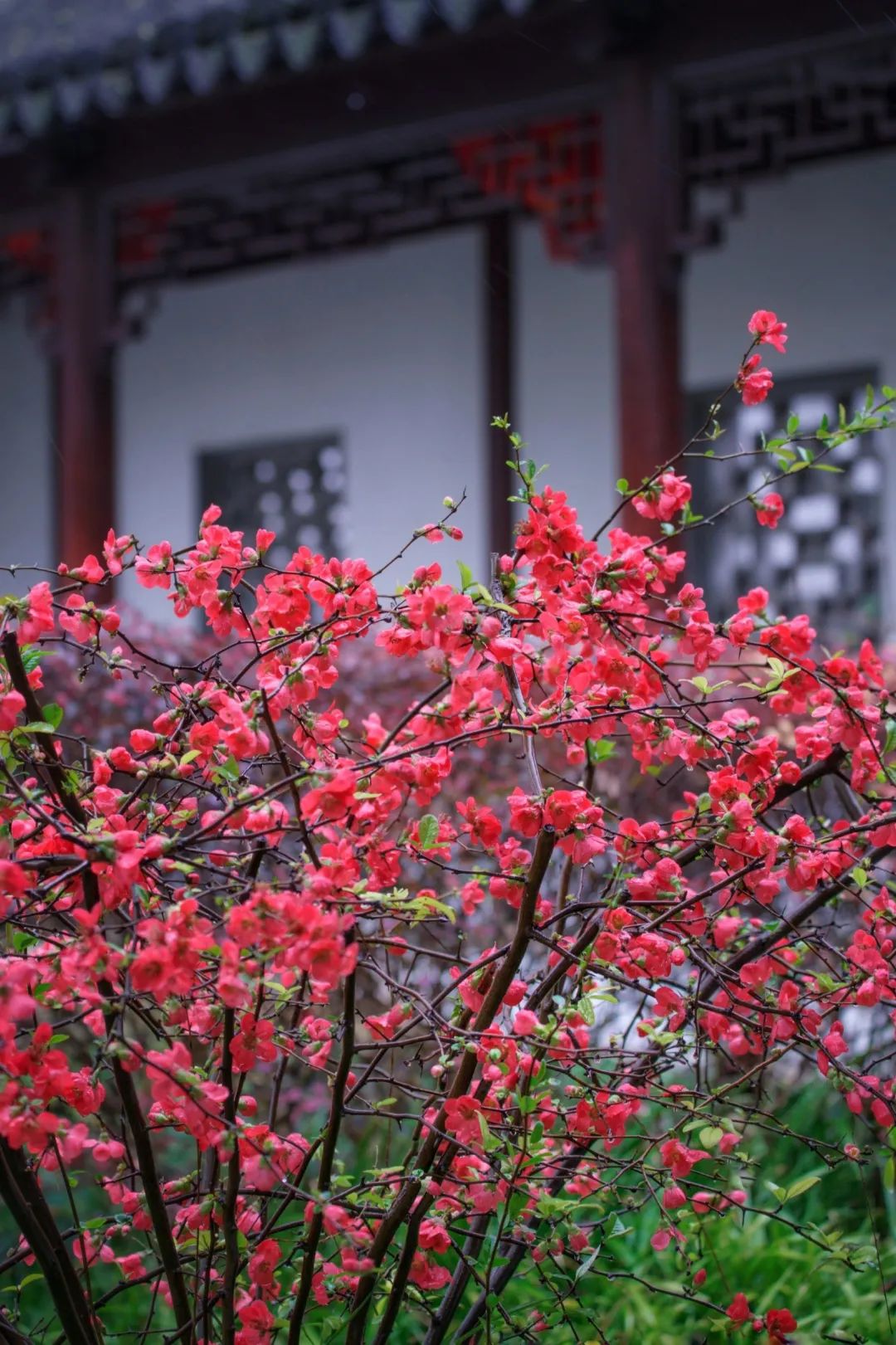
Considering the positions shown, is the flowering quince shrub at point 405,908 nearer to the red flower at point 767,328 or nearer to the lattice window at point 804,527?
the red flower at point 767,328

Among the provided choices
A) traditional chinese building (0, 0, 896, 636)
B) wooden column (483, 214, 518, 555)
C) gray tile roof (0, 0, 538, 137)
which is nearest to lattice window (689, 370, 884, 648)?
traditional chinese building (0, 0, 896, 636)

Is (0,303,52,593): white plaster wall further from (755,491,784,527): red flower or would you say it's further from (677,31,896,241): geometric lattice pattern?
(755,491,784,527): red flower

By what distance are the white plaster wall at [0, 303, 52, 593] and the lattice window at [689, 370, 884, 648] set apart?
3459 millimetres

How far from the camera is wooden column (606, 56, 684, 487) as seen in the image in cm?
465

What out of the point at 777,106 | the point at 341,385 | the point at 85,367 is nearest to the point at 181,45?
the point at 85,367

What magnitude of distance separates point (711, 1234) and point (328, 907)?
143cm

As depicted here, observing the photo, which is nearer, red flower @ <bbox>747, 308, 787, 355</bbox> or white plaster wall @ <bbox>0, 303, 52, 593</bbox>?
red flower @ <bbox>747, 308, 787, 355</bbox>

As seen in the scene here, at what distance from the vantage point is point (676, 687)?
154cm

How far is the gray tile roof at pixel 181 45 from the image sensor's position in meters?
4.27

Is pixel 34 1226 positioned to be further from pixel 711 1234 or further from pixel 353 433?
pixel 353 433

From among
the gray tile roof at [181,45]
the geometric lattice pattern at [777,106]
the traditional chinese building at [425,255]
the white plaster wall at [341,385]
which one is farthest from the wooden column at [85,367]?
the geometric lattice pattern at [777,106]

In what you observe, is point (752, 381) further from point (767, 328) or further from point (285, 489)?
point (285, 489)

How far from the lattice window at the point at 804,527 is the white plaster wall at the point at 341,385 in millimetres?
1014

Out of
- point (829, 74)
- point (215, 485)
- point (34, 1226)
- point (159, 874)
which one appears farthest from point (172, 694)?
point (215, 485)
